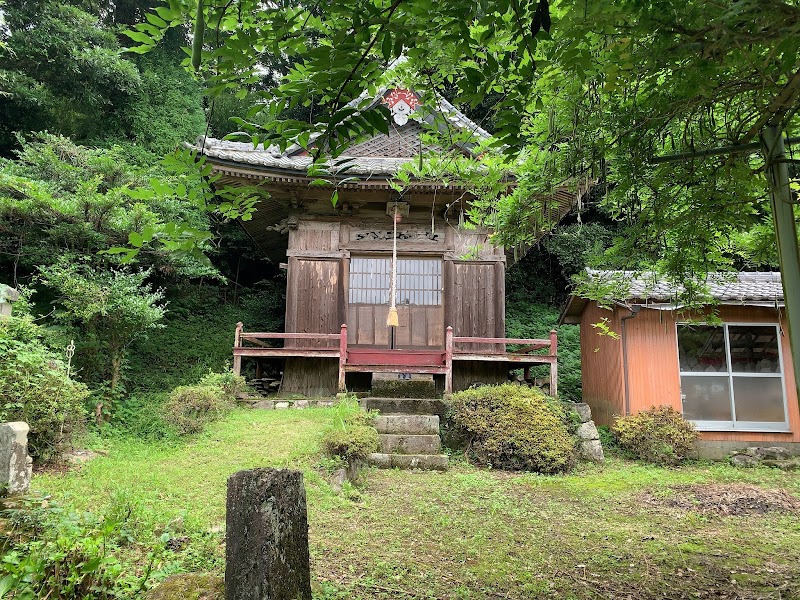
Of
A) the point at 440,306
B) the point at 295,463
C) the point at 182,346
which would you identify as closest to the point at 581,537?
the point at 295,463

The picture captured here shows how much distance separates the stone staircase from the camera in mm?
6605

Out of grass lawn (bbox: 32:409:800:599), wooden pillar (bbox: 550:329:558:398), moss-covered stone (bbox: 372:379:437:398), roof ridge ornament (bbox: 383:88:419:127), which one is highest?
roof ridge ornament (bbox: 383:88:419:127)

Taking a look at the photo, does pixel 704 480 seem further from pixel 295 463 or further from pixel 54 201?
pixel 54 201

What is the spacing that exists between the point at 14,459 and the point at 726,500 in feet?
22.0

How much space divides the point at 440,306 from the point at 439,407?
2.72 meters

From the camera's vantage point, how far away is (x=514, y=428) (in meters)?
7.18

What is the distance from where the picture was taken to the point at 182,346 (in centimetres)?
1250

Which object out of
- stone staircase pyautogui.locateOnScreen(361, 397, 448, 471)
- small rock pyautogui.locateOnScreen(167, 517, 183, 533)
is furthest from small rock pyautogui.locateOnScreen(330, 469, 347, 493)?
small rock pyautogui.locateOnScreen(167, 517, 183, 533)

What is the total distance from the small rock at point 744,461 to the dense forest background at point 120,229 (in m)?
4.36

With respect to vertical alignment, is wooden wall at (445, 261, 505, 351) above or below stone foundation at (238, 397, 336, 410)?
above

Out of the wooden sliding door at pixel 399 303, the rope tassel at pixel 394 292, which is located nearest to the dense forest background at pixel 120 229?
the wooden sliding door at pixel 399 303

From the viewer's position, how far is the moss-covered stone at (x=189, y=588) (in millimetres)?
2432

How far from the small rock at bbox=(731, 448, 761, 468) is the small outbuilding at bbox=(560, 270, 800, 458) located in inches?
9.0

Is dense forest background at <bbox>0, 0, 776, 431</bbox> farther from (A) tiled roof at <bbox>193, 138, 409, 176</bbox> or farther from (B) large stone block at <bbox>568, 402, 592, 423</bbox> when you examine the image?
(B) large stone block at <bbox>568, 402, 592, 423</bbox>
